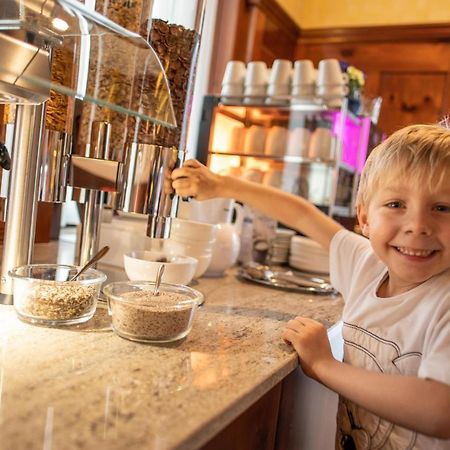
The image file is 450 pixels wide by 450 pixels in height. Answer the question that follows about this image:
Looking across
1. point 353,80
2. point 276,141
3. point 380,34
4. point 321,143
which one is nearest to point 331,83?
point 353,80

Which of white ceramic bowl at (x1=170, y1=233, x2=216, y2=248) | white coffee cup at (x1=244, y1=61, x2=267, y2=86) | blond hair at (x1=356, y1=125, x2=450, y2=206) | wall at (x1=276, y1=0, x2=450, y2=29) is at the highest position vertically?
wall at (x1=276, y1=0, x2=450, y2=29)

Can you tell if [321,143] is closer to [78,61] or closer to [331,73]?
[331,73]

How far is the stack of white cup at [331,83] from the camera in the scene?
6.69 ft

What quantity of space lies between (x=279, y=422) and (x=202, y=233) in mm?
524

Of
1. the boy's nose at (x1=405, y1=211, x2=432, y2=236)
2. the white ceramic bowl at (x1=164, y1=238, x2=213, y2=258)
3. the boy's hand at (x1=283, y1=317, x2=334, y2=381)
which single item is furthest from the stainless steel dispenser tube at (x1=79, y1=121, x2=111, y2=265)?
the boy's nose at (x1=405, y1=211, x2=432, y2=236)

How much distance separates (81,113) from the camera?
0.88 meters

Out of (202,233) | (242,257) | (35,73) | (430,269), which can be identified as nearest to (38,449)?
(35,73)

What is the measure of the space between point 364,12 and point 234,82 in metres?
1.39

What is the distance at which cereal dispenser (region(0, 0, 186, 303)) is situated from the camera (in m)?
0.65

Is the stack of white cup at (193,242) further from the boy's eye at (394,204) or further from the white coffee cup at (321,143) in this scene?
the white coffee cup at (321,143)

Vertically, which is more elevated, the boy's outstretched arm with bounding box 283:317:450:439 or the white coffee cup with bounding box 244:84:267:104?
the white coffee cup with bounding box 244:84:267:104

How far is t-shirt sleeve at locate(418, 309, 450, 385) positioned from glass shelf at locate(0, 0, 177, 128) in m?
0.53

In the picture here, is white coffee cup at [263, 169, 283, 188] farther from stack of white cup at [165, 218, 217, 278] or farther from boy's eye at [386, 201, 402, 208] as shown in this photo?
boy's eye at [386, 201, 402, 208]

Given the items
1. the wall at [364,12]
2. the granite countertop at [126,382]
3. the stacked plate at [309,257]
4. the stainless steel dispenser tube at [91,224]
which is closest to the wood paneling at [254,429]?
the granite countertop at [126,382]
